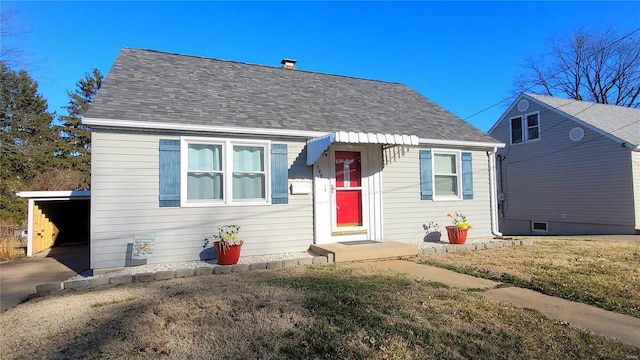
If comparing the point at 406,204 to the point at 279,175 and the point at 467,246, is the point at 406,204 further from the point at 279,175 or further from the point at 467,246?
the point at 279,175

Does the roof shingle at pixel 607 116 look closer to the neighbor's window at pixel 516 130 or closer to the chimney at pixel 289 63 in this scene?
the neighbor's window at pixel 516 130

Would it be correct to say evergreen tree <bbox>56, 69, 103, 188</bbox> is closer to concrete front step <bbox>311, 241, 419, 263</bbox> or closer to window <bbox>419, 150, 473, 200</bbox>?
concrete front step <bbox>311, 241, 419, 263</bbox>

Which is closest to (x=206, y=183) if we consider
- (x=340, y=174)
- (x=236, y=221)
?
(x=236, y=221)

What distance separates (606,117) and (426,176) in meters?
11.5

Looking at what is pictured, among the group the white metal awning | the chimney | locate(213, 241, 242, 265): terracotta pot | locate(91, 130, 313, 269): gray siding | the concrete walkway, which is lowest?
the concrete walkway

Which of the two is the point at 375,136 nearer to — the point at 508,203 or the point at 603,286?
the point at 603,286

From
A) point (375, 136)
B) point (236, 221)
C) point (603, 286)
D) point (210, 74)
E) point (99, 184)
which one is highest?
point (210, 74)

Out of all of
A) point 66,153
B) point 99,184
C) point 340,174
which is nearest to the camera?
point 99,184

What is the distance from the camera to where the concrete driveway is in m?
5.57

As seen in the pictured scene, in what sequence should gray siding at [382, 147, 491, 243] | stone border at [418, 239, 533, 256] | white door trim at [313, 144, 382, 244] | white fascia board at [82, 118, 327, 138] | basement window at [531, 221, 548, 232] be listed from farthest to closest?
1. basement window at [531, 221, 548, 232]
2. gray siding at [382, 147, 491, 243]
3. white door trim at [313, 144, 382, 244]
4. stone border at [418, 239, 533, 256]
5. white fascia board at [82, 118, 327, 138]

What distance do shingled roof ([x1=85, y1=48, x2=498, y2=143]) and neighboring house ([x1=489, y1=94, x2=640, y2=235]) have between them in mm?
6580

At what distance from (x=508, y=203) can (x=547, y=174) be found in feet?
7.62

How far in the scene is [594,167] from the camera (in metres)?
13.5

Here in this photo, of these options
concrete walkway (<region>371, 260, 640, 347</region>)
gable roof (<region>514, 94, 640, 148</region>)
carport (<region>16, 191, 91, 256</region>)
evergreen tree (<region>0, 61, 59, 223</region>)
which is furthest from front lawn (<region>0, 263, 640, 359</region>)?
evergreen tree (<region>0, 61, 59, 223</region>)
